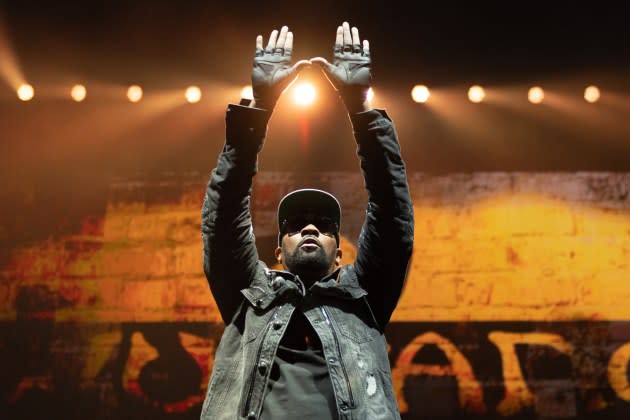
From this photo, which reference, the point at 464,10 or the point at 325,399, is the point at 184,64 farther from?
the point at 325,399

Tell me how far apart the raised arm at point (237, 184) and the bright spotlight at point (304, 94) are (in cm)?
204

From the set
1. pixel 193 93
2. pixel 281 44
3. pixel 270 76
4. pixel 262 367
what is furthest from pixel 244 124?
pixel 193 93

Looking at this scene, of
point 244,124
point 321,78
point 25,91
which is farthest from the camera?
point 25,91

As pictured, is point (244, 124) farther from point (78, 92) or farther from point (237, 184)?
point (78, 92)

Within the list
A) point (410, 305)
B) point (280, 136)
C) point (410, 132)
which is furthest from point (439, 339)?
point (280, 136)

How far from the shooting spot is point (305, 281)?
1.57 meters

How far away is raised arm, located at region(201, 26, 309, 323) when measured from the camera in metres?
1.44

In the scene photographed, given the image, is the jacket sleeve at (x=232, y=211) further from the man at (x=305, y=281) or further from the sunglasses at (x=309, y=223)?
the sunglasses at (x=309, y=223)

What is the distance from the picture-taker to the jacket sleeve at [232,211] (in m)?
1.44

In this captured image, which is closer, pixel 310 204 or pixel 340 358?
pixel 340 358

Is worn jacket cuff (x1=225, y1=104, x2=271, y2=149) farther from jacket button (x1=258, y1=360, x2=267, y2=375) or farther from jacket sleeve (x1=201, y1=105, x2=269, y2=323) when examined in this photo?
jacket button (x1=258, y1=360, x2=267, y2=375)

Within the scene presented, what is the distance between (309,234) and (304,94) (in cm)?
216

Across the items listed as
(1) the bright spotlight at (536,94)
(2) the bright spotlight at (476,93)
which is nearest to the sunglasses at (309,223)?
(2) the bright spotlight at (476,93)

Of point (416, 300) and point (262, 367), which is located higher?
point (416, 300)
